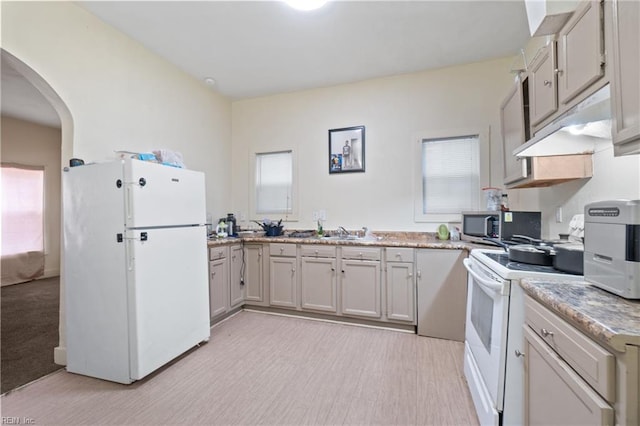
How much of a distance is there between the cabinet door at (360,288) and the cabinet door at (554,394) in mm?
1697

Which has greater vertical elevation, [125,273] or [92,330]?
[125,273]

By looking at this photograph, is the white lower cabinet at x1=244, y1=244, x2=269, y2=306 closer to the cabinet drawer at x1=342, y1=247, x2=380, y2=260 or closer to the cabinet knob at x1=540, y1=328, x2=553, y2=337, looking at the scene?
the cabinet drawer at x1=342, y1=247, x2=380, y2=260

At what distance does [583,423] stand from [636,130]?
3.31 feet

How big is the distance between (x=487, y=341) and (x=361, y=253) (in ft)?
4.93

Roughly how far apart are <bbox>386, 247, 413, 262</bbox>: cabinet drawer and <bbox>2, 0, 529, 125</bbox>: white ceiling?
2.07 metres

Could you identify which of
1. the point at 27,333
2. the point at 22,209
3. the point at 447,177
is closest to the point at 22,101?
the point at 22,209

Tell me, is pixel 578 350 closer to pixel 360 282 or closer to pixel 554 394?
pixel 554 394

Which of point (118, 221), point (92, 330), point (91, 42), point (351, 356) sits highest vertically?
point (91, 42)

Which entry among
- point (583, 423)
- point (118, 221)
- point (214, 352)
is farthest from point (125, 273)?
point (583, 423)

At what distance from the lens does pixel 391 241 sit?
117 inches

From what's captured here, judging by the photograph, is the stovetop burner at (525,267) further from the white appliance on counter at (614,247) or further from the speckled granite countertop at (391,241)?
the speckled granite countertop at (391,241)

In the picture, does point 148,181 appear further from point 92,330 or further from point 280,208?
point 280,208

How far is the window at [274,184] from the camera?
3908 mm

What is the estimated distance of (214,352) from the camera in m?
2.40
